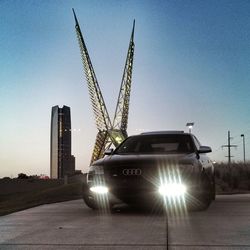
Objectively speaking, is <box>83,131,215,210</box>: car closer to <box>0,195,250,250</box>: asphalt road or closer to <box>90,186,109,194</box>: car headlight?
<box>90,186,109,194</box>: car headlight

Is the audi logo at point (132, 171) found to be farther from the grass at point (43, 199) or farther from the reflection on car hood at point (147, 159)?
the grass at point (43, 199)

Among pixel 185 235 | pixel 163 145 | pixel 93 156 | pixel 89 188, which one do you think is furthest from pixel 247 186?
pixel 93 156

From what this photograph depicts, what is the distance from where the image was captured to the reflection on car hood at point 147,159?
8.44 m

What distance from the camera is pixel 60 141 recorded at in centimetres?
16175

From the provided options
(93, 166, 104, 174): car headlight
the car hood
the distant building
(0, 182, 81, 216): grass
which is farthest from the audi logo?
the distant building

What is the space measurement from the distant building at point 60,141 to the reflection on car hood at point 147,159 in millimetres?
143873

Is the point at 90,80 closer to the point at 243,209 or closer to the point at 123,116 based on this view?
the point at 123,116

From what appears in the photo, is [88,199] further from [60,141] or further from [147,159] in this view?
[60,141]

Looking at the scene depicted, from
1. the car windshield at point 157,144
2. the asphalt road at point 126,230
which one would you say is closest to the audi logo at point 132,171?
the asphalt road at point 126,230

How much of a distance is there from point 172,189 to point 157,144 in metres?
2.28

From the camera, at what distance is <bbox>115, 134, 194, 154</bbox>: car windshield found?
9.80m

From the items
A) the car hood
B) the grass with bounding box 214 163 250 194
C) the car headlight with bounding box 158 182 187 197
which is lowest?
the grass with bounding box 214 163 250 194

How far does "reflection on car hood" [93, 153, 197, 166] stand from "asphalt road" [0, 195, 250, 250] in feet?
2.75

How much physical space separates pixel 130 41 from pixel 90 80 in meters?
9.69
